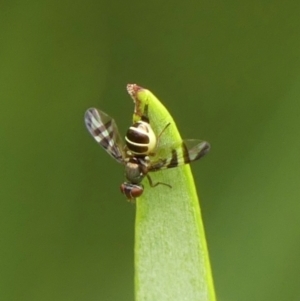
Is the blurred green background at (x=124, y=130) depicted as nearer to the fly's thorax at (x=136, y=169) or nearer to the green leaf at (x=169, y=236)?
the fly's thorax at (x=136, y=169)

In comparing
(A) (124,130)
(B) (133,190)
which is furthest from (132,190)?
(A) (124,130)

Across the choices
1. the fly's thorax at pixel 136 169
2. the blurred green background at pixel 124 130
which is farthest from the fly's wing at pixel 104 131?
the blurred green background at pixel 124 130

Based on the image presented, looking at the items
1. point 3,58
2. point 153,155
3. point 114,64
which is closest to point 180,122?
point 114,64

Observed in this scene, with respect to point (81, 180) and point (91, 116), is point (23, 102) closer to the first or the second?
point (81, 180)

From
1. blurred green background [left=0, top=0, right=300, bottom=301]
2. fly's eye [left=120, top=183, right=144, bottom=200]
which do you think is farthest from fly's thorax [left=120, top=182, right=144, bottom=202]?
blurred green background [left=0, top=0, right=300, bottom=301]

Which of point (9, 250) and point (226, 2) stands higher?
point (226, 2)

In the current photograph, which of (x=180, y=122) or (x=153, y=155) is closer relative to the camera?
(x=153, y=155)

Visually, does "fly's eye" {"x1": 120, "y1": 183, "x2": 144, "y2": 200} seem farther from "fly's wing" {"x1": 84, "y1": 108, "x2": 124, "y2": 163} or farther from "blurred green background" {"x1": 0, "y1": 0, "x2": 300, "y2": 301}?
"blurred green background" {"x1": 0, "y1": 0, "x2": 300, "y2": 301}
